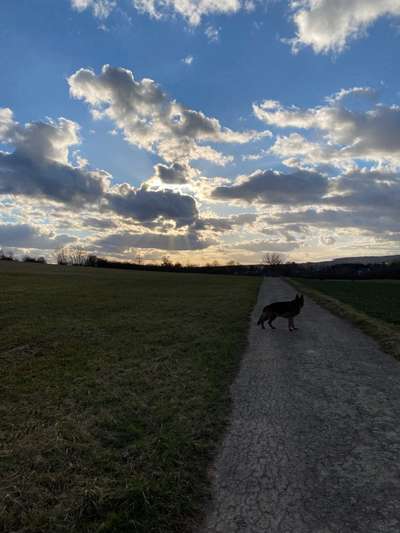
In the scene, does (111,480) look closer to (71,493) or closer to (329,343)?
(71,493)

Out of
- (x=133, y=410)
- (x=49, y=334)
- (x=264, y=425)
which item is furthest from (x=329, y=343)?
(x=49, y=334)

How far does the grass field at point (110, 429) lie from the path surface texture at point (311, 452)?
1.08 ft

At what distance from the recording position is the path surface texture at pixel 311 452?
3.04m

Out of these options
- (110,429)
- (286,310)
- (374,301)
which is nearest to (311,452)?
(110,429)

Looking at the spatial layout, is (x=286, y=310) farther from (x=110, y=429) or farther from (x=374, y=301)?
(x=374, y=301)

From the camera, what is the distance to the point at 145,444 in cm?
439

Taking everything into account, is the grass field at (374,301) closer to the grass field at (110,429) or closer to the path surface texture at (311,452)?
the path surface texture at (311,452)

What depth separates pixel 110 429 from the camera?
5.02m

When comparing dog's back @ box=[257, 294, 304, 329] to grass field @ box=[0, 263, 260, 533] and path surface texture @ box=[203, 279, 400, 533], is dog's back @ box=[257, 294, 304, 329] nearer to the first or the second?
grass field @ box=[0, 263, 260, 533]

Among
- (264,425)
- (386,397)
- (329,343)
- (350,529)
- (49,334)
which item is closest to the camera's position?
(350,529)

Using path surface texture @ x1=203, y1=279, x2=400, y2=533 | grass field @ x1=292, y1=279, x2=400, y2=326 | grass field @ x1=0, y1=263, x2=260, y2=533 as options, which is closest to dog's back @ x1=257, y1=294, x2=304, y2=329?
grass field @ x1=0, y1=263, x2=260, y2=533

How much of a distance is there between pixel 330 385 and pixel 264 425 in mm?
2638

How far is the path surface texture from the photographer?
120 inches

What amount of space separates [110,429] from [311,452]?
3.00 meters
